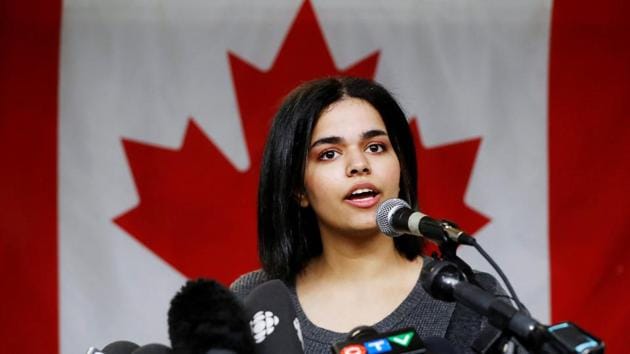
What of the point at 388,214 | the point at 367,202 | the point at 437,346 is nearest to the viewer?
the point at 437,346

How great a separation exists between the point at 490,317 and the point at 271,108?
5.33ft

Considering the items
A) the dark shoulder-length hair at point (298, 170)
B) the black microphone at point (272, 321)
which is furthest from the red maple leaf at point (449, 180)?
the black microphone at point (272, 321)

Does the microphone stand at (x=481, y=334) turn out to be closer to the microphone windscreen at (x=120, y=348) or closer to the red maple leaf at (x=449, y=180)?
the microphone windscreen at (x=120, y=348)

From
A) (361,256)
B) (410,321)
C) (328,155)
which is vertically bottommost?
(410,321)

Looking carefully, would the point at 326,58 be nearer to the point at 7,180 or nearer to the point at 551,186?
the point at 551,186

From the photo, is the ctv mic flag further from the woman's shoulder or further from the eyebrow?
the eyebrow

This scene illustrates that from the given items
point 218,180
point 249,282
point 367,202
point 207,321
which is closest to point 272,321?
point 207,321

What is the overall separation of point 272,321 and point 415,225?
224mm

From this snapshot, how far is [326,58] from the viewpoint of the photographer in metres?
2.62

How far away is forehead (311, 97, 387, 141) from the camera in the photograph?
1832 mm

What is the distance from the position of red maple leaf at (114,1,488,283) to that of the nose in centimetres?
86

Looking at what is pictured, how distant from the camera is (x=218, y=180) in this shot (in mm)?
2615

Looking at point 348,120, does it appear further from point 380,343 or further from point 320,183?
point 380,343

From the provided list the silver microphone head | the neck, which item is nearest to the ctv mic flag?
the neck
